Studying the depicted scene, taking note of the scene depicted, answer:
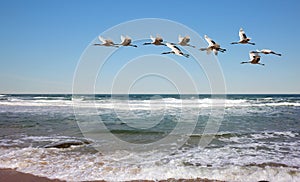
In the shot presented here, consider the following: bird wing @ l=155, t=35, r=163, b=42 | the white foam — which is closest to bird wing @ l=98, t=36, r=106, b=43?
bird wing @ l=155, t=35, r=163, b=42

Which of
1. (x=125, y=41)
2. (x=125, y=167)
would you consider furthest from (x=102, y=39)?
(x=125, y=167)


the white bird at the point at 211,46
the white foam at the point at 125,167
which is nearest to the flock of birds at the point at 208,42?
the white bird at the point at 211,46

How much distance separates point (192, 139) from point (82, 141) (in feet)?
14.1

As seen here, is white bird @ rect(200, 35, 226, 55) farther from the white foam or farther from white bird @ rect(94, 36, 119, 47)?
the white foam

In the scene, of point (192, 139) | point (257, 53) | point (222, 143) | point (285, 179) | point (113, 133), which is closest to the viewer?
point (285, 179)

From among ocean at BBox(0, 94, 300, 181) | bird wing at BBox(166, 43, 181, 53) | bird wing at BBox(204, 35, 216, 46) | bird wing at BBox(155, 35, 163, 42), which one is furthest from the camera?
bird wing at BBox(166, 43, 181, 53)

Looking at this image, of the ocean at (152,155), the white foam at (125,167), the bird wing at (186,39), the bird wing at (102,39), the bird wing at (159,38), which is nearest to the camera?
the white foam at (125,167)

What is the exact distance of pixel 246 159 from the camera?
828 centimetres

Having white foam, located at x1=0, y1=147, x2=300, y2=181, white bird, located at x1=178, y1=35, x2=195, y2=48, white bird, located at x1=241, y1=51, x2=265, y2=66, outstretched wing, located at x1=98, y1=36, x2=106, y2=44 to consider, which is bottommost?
white foam, located at x1=0, y1=147, x2=300, y2=181

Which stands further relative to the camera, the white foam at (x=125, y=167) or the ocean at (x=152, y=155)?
the ocean at (x=152, y=155)

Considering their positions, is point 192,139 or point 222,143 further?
point 192,139

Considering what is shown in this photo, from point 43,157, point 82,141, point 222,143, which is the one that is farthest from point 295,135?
point 43,157

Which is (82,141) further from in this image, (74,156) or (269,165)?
(269,165)

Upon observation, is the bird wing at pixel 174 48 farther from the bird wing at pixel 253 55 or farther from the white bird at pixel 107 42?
the bird wing at pixel 253 55
